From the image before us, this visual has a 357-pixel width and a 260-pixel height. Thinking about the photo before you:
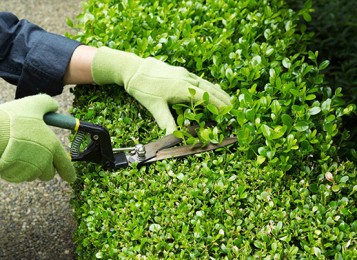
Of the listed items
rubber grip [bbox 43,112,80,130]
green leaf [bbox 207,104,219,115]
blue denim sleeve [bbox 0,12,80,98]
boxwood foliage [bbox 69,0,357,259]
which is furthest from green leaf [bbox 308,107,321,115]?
A: blue denim sleeve [bbox 0,12,80,98]

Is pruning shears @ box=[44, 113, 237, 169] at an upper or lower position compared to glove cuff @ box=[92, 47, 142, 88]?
lower

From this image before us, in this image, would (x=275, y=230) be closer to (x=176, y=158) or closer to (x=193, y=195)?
(x=193, y=195)

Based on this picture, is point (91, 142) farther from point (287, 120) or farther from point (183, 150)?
point (287, 120)

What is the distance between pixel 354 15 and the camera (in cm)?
427

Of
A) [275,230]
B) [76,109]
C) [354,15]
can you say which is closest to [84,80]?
[76,109]

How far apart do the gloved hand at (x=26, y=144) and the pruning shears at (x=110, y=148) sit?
0.23 ft

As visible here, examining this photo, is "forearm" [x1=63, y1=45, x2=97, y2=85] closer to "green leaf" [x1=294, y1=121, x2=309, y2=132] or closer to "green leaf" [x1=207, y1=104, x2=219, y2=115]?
"green leaf" [x1=207, y1=104, x2=219, y2=115]

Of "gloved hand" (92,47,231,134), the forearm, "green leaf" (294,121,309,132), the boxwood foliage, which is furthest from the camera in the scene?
the forearm

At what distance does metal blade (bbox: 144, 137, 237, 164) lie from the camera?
2096mm

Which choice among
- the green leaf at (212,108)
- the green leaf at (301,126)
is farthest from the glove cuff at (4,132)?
the green leaf at (301,126)

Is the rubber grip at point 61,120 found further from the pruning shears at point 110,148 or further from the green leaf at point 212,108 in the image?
the green leaf at point 212,108

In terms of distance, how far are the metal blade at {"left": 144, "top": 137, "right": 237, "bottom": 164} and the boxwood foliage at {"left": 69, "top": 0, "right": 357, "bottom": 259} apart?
20mm

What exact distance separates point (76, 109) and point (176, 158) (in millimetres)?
522

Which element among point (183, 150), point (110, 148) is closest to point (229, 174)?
point (183, 150)
